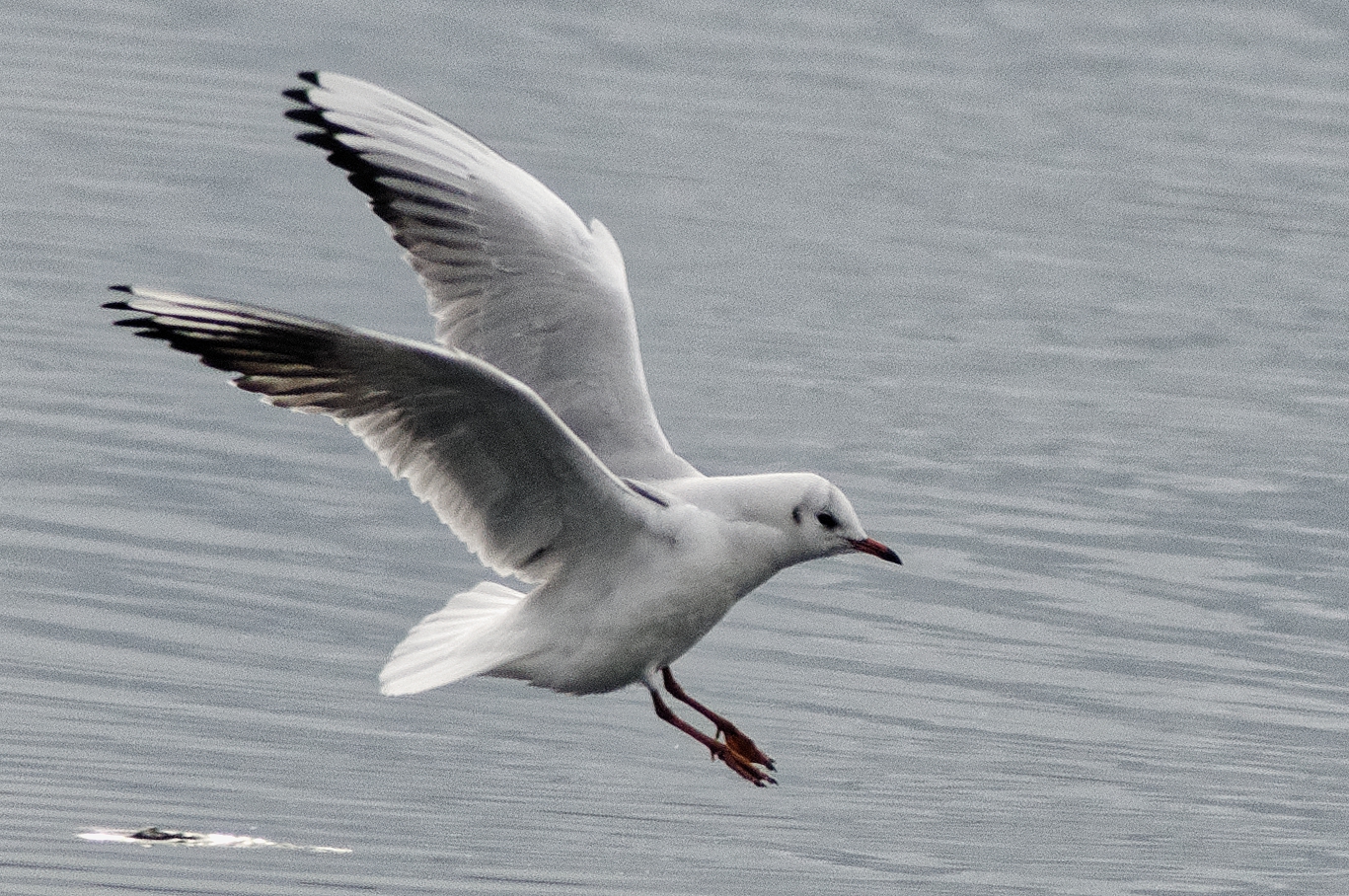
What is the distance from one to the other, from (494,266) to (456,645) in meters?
1.23

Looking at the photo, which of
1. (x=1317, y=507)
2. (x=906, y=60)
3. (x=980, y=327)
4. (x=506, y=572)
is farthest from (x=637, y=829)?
(x=906, y=60)

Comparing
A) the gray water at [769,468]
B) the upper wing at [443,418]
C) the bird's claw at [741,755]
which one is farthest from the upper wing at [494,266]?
the gray water at [769,468]

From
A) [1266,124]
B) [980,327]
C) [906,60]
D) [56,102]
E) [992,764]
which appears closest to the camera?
[992,764]

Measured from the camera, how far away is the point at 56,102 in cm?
1961

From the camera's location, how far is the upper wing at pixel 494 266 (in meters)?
8.69

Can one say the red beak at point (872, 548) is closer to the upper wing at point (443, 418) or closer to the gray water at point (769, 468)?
the upper wing at point (443, 418)

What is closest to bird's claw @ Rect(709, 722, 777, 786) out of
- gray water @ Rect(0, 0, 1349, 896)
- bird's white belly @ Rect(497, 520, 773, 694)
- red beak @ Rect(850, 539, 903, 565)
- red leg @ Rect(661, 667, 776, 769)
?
red leg @ Rect(661, 667, 776, 769)

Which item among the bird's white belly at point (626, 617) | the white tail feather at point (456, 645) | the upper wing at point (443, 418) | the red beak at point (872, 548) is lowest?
the white tail feather at point (456, 645)

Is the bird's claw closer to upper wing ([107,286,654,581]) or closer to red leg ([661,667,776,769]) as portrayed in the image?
red leg ([661,667,776,769])

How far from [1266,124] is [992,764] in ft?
46.7

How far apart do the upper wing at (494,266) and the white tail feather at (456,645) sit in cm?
51

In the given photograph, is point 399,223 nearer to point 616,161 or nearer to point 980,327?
point 980,327

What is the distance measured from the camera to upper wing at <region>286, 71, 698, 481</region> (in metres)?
8.69

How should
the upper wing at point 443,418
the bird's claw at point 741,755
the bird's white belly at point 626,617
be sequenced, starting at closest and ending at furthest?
1. the upper wing at point 443,418
2. the bird's white belly at point 626,617
3. the bird's claw at point 741,755
